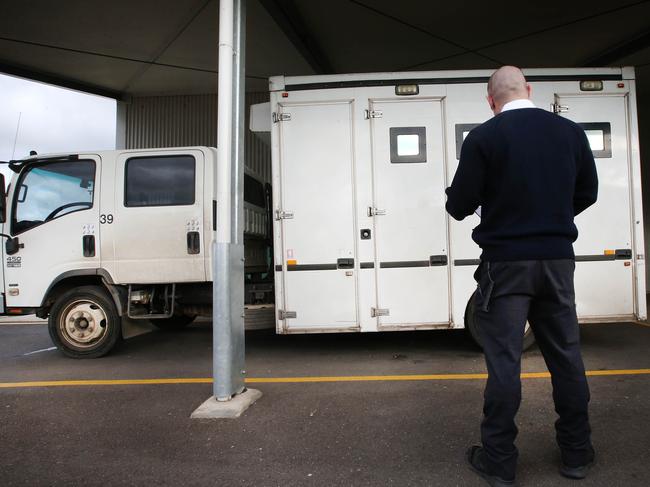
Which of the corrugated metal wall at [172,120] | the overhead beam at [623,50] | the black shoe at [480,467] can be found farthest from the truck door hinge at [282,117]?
the overhead beam at [623,50]

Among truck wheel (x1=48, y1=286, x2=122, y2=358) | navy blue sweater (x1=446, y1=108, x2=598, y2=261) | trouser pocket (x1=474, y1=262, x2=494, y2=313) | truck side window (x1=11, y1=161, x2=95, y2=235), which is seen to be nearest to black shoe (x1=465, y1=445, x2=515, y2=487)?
trouser pocket (x1=474, y1=262, x2=494, y2=313)

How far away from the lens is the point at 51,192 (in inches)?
218

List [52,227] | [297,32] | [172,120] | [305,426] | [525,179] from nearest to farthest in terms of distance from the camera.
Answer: [525,179], [305,426], [52,227], [297,32], [172,120]

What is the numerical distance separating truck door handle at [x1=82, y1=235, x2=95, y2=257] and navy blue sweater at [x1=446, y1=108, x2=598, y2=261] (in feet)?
14.8

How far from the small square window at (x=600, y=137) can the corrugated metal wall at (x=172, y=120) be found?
868 cm

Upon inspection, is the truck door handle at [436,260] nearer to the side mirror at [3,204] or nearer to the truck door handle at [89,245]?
the truck door handle at [89,245]

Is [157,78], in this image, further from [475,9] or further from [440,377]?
[440,377]

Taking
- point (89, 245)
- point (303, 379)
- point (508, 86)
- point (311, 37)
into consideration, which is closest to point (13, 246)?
point (89, 245)

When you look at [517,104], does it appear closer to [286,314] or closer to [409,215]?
[409,215]

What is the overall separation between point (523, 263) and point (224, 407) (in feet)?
8.21

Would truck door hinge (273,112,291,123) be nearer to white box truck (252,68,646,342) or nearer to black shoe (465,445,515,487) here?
white box truck (252,68,646,342)

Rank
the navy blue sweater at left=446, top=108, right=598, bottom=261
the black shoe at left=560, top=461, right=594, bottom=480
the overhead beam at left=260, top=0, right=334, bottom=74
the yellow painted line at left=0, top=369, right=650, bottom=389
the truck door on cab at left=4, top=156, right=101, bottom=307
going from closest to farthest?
the navy blue sweater at left=446, top=108, right=598, bottom=261 < the black shoe at left=560, top=461, right=594, bottom=480 < the yellow painted line at left=0, top=369, right=650, bottom=389 < the truck door on cab at left=4, top=156, right=101, bottom=307 < the overhead beam at left=260, top=0, right=334, bottom=74

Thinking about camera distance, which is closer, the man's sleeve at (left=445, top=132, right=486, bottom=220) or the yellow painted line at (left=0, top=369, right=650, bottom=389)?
the man's sleeve at (left=445, top=132, right=486, bottom=220)

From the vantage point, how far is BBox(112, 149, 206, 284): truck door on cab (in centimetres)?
525
